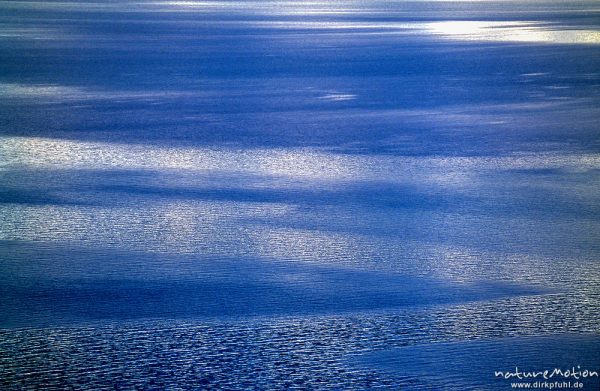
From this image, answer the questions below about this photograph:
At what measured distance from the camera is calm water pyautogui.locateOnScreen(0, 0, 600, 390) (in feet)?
16.2

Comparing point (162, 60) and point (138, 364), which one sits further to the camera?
point (162, 60)

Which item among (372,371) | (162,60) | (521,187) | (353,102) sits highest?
(162,60)

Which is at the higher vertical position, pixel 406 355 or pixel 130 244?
pixel 130 244

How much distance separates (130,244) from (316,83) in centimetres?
921

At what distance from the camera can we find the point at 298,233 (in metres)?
7.05

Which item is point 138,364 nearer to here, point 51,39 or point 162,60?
point 162,60

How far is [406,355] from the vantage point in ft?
16.2

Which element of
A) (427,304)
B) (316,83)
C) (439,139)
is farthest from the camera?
(316,83)

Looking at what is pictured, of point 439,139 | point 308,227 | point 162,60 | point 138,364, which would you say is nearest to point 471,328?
point 138,364

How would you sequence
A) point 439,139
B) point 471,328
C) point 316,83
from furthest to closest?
point 316,83, point 439,139, point 471,328

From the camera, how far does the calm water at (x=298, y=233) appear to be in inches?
195

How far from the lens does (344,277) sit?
20.0ft

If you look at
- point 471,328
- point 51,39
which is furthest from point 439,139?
point 51,39

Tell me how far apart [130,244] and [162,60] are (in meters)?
13.3
